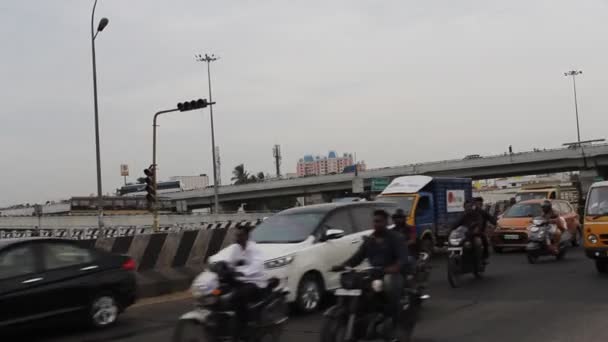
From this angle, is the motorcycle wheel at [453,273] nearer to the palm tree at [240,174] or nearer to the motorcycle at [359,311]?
the motorcycle at [359,311]

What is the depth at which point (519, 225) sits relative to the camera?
1923 cm

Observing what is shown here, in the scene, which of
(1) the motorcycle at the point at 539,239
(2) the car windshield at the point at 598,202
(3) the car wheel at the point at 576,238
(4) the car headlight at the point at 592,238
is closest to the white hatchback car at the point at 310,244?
(4) the car headlight at the point at 592,238

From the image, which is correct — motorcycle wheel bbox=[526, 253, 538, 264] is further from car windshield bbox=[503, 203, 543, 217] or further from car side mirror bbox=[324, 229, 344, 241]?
car side mirror bbox=[324, 229, 344, 241]

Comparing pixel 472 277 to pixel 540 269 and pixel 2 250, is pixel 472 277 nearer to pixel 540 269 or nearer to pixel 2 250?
pixel 540 269

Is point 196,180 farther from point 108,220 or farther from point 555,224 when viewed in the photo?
point 555,224

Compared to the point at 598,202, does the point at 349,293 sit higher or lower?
lower

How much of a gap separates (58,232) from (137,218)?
17888mm

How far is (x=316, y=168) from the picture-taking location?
18612 centimetres

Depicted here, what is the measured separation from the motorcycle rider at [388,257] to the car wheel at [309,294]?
275 centimetres

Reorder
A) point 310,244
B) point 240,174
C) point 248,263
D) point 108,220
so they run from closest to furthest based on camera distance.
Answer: point 248,263 < point 310,244 < point 108,220 < point 240,174

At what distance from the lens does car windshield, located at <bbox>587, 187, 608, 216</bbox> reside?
12.5m

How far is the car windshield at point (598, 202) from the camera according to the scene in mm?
12475

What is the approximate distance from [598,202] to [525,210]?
7.46m

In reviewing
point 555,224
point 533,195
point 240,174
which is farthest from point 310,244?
point 240,174
